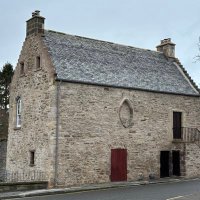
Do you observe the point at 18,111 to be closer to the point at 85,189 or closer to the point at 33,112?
the point at 33,112

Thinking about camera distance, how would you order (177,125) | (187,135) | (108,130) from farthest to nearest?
(187,135), (177,125), (108,130)

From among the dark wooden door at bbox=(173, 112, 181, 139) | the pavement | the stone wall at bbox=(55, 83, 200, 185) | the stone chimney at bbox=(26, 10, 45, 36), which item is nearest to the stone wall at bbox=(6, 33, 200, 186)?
the stone wall at bbox=(55, 83, 200, 185)

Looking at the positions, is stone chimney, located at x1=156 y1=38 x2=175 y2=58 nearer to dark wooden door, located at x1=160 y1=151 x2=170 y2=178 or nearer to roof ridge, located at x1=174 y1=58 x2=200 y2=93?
roof ridge, located at x1=174 y1=58 x2=200 y2=93

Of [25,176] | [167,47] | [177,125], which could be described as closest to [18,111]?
[25,176]

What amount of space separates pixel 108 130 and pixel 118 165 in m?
2.29

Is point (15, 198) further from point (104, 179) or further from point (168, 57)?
point (168, 57)

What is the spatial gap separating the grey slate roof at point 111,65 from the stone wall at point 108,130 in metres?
0.70

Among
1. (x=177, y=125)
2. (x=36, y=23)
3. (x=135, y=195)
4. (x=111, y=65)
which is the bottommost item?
(x=135, y=195)

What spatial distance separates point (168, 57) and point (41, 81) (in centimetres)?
1263

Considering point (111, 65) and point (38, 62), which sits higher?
point (111, 65)

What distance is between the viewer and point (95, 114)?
25172 millimetres

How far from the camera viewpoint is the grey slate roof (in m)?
25.6

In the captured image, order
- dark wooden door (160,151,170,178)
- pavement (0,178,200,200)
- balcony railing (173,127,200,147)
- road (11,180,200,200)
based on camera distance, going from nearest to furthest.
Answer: road (11,180,200,200) < pavement (0,178,200,200) < dark wooden door (160,151,170,178) < balcony railing (173,127,200,147)

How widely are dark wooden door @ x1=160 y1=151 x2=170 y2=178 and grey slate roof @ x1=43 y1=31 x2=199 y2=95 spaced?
4432 mm
